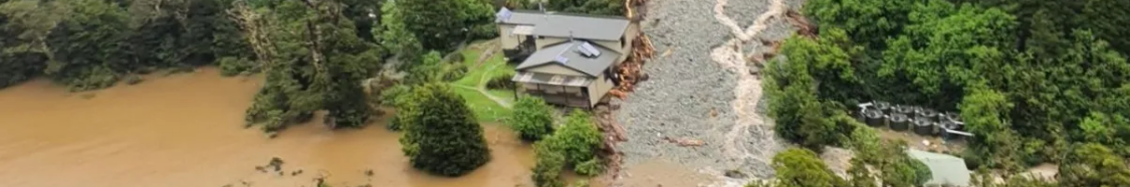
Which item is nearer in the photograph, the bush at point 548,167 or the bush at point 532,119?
the bush at point 548,167

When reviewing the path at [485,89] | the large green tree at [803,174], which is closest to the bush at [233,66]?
the path at [485,89]

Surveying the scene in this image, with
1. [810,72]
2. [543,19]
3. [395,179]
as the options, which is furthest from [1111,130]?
[395,179]

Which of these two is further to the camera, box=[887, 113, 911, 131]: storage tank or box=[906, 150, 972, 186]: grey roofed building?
box=[887, 113, 911, 131]: storage tank

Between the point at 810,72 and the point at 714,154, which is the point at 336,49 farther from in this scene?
the point at 810,72

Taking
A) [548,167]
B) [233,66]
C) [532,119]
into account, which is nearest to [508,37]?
[532,119]

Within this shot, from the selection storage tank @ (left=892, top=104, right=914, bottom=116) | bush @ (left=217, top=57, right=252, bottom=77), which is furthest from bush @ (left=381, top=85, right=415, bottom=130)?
storage tank @ (left=892, top=104, right=914, bottom=116)

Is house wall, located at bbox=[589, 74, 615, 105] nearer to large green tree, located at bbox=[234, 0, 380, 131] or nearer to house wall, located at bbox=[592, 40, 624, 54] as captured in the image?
house wall, located at bbox=[592, 40, 624, 54]

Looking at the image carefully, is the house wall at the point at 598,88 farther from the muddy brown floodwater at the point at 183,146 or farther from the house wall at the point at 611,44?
the muddy brown floodwater at the point at 183,146
